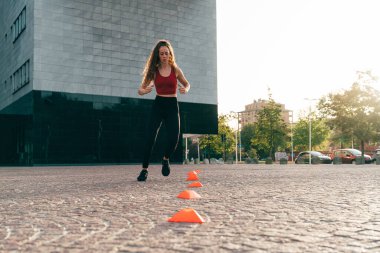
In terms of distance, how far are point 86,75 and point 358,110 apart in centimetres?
2240

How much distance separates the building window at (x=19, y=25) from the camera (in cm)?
2938

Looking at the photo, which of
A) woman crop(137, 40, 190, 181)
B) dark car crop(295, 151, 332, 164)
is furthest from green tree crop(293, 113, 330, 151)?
woman crop(137, 40, 190, 181)

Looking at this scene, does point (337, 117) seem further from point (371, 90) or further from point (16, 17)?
point (16, 17)

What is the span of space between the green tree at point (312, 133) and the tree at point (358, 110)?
30.6 meters

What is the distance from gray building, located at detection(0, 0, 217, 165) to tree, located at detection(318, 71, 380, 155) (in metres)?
11.8

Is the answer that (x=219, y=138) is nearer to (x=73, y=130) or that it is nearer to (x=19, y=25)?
(x=73, y=130)

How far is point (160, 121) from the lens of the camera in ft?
25.4

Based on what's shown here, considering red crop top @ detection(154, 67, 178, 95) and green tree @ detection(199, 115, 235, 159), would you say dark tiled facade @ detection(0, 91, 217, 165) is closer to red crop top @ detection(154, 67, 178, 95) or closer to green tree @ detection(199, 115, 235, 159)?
red crop top @ detection(154, 67, 178, 95)

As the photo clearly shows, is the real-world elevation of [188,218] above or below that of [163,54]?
below

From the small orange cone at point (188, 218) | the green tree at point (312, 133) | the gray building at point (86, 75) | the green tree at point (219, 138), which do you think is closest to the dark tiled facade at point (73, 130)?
the gray building at point (86, 75)

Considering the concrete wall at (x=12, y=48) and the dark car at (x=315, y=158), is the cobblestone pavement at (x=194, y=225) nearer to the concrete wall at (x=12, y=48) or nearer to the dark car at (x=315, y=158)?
the concrete wall at (x=12, y=48)

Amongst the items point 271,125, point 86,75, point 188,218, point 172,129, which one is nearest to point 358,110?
point 271,125

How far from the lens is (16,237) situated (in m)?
2.70

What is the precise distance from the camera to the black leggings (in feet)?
24.9
